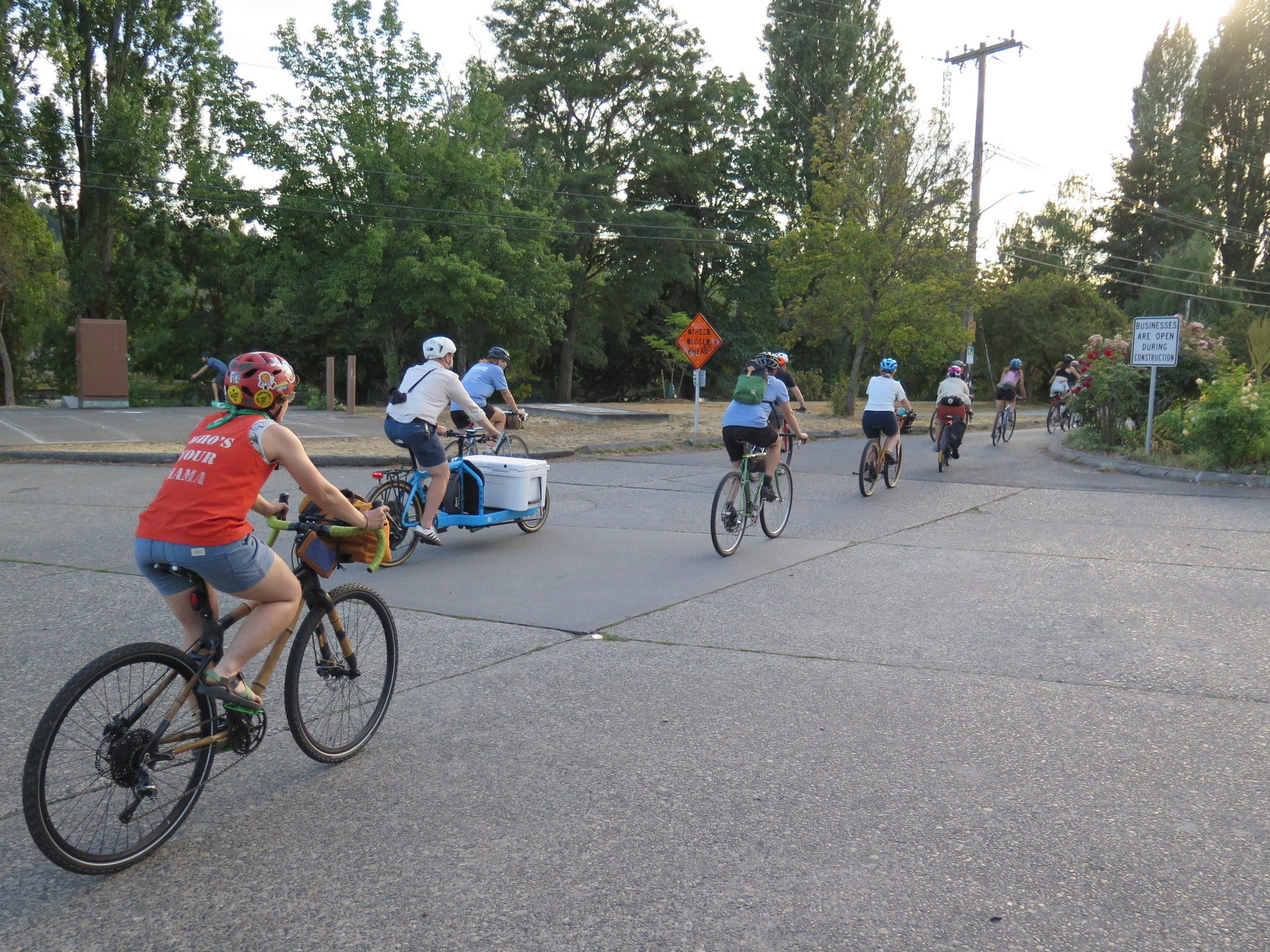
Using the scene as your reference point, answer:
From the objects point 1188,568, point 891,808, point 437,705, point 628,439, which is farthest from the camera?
point 628,439

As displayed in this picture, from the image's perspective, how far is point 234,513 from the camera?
12.1 feet

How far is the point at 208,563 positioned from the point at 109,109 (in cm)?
3952

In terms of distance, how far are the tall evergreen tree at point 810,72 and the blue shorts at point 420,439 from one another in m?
40.0

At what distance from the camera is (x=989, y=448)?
2211 cm

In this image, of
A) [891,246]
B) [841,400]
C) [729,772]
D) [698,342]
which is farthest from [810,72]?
[729,772]

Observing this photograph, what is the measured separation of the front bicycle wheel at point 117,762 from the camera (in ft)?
10.5

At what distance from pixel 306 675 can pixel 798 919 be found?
2.16 metres

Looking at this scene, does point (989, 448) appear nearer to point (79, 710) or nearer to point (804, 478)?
point (804, 478)

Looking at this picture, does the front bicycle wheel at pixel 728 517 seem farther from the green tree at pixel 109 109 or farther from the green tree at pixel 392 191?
the green tree at pixel 109 109

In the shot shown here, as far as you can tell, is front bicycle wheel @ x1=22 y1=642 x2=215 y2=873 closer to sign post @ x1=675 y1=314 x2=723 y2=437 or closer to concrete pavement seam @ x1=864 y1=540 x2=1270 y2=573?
concrete pavement seam @ x1=864 y1=540 x2=1270 y2=573

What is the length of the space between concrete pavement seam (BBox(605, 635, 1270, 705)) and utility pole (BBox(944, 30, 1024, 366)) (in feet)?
90.2

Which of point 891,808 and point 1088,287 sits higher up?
point 1088,287

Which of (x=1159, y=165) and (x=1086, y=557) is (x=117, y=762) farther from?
(x=1159, y=165)

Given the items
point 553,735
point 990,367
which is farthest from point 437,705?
point 990,367
